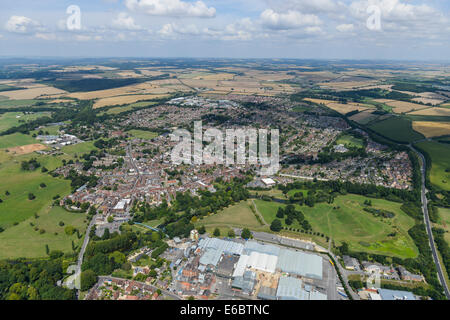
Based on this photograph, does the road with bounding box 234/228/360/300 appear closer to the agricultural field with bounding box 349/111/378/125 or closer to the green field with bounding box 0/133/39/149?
the green field with bounding box 0/133/39/149

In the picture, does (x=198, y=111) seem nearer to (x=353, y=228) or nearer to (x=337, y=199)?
(x=337, y=199)

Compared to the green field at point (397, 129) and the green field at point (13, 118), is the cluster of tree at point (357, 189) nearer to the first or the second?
the green field at point (397, 129)

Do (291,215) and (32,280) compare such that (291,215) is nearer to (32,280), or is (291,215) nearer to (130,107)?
(32,280)

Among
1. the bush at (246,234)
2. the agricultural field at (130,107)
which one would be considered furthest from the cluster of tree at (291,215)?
the agricultural field at (130,107)

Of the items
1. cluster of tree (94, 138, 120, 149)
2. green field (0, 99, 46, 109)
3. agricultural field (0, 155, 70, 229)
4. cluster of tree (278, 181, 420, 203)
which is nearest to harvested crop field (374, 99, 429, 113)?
cluster of tree (278, 181, 420, 203)

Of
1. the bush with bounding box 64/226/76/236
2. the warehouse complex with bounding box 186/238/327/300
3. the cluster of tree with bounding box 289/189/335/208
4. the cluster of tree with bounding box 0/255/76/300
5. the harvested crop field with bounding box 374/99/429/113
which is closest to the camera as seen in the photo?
the cluster of tree with bounding box 0/255/76/300

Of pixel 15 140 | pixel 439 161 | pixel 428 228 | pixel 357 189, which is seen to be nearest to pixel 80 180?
pixel 15 140

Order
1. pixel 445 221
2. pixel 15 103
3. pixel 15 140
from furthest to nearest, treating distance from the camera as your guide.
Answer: pixel 15 103
pixel 15 140
pixel 445 221
